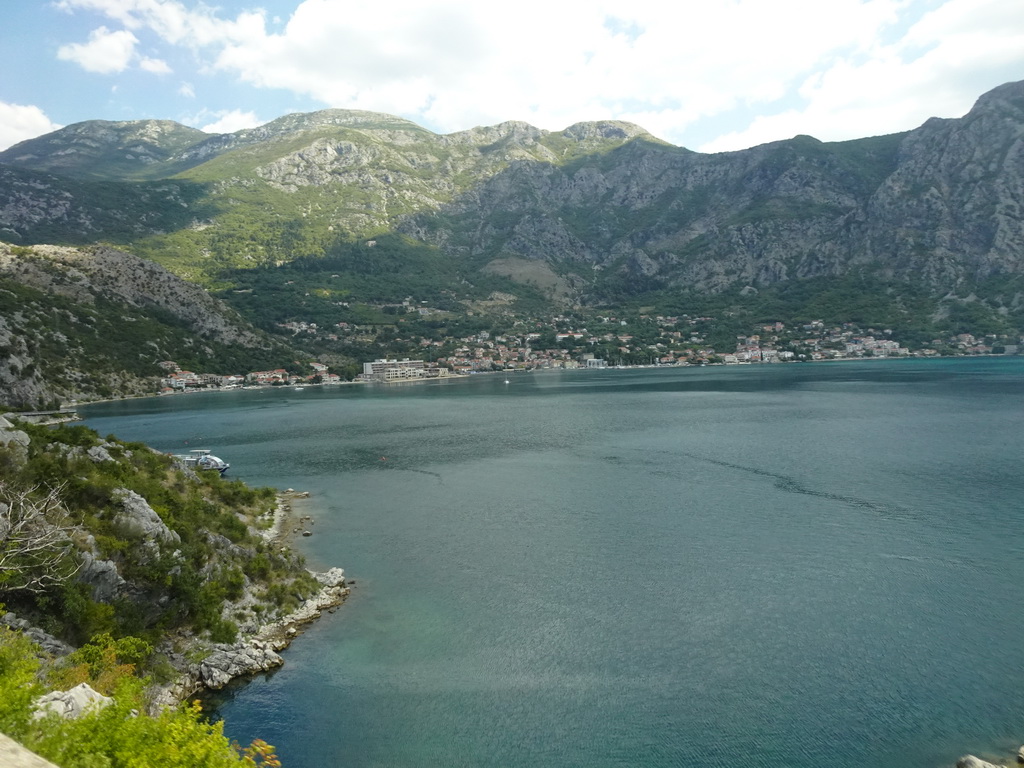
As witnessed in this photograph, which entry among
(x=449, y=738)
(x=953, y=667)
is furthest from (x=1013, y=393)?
(x=449, y=738)

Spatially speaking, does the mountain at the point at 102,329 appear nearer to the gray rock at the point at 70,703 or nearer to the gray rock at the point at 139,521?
the gray rock at the point at 139,521

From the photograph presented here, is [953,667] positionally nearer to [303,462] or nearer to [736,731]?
[736,731]

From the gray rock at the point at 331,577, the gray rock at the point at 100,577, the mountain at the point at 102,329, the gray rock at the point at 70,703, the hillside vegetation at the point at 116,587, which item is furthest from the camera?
the mountain at the point at 102,329

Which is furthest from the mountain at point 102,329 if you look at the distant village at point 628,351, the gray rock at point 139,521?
the gray rock at point 139,521

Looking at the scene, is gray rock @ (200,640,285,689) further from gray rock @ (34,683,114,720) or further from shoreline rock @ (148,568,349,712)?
gray rock @ (34,683,114,720)

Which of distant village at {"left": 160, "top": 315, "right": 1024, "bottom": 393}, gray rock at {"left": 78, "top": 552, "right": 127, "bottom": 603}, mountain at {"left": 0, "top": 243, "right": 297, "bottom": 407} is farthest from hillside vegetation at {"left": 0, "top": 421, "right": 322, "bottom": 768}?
distant village at {"left": 160, "top": 315, "right": 1024, "bottom": 393}

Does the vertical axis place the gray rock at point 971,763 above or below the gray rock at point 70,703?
below

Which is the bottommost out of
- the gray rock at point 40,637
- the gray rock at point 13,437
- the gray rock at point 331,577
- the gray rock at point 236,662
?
the gray rock at point 331,577

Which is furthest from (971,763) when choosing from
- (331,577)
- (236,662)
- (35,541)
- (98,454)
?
(98,454)
